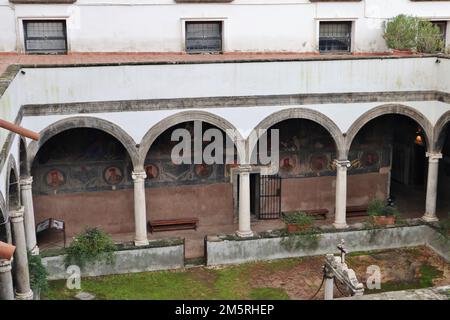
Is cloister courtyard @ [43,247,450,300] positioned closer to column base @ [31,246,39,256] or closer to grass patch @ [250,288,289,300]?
grass patch @ [250,288,289,300]

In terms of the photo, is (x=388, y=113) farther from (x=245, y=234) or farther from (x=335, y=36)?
(x=245, y=234)

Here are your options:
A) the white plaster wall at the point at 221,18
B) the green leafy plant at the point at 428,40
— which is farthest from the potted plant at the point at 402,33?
the white plaster wall at the point at 221,18

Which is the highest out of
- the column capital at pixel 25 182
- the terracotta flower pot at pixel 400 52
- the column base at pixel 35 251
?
the terracotta flower pot at pixel 400 52

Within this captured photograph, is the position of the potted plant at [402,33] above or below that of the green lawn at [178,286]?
above

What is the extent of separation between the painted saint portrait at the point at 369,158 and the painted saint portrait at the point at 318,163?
49.8 inches

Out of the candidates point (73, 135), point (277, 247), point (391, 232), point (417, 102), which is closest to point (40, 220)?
point (73, 135)

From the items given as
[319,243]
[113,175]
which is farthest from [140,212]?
[319,243]

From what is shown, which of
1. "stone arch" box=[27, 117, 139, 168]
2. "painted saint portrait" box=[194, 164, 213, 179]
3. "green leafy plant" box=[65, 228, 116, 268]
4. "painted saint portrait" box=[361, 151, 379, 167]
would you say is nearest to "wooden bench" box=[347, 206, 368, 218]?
"painted saint portrait" box=[361, 151, 379, 167]

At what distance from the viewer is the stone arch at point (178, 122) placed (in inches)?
640

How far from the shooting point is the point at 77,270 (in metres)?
16.1

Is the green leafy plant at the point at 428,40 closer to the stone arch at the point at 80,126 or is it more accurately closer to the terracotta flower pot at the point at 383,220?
the terracotta flower pot at the point at 383,220

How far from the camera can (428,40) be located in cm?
1959

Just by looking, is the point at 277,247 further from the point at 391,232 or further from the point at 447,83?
the point at 447,83
